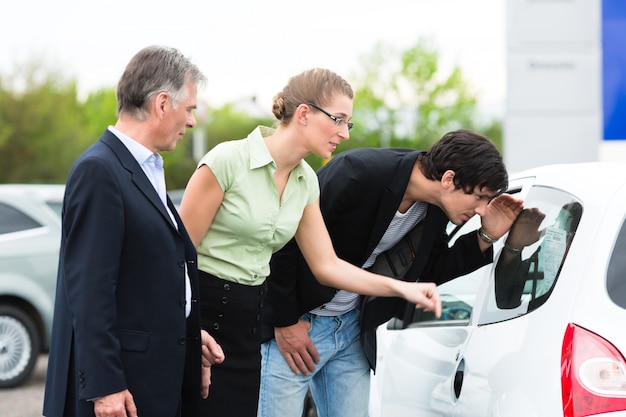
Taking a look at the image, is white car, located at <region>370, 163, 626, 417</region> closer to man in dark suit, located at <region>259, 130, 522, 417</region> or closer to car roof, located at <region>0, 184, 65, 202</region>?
man in dark suit, located at <region>259, 130, 522, 417</region>

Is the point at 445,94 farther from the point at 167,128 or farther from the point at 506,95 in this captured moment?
the point at 167,128

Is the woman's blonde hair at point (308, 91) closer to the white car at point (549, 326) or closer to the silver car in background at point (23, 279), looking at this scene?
the white car at point (549, 326)

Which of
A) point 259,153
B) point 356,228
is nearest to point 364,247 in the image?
point 356,228

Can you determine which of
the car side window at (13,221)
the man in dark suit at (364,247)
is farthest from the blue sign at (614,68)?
the man in dark suit at (364,247)

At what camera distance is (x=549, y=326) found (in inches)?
→ 104

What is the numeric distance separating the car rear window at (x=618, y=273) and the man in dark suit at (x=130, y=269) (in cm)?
114

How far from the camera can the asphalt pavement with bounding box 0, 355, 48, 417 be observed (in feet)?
24.4

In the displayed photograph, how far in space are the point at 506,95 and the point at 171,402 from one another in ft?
22.5

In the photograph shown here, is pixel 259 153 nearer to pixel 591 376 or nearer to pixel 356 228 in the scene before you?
pixel 356 228

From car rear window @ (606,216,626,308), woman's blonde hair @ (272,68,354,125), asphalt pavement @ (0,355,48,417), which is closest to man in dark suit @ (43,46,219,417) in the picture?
woman's blonde hair @ (272,68,354,125)

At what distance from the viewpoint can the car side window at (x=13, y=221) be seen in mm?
8664

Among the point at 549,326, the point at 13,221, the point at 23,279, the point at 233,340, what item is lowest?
the point at 23,279

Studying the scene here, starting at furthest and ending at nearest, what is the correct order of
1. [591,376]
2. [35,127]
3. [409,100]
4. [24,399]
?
1. [409,100]
2. [35,127]
3. [24,399]
4. [591,376]

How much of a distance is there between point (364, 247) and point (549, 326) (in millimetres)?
1083
